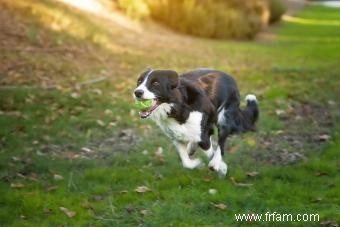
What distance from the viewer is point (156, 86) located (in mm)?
7191

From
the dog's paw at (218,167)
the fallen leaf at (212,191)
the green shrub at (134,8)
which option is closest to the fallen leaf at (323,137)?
the dog's paw at (218,167)

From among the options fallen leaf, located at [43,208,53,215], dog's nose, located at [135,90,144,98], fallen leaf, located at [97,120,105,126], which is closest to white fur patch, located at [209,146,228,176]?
dog's nose, located at [135,90,144,98]

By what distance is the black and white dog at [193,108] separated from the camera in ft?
23.8

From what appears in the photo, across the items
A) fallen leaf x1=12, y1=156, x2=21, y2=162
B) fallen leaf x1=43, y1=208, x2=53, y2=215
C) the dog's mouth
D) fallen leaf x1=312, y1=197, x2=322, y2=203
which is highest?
the dog's mouth

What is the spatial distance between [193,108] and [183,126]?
0.89ft

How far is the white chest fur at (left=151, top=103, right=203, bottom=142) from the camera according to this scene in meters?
7.73

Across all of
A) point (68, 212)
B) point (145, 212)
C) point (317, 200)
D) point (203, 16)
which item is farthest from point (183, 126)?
point (203, 16)

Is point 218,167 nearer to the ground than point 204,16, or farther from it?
farther from it

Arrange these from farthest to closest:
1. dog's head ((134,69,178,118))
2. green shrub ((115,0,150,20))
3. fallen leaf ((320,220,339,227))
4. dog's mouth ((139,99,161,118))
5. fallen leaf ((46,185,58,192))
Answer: green shrub ((115,0,150,20))
fallen leaf ((46,185,58,192))
dog's mouth ((139,99,161,118))
dog's head ((134,69,178,118))
fallen leaf ((320,220,339,227))

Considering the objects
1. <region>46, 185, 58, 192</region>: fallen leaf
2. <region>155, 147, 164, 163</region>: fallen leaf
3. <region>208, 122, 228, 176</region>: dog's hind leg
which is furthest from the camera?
<region>155, 147, 164, 163</region>: fallen leaf

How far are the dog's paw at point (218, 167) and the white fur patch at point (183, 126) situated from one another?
1.64 feet

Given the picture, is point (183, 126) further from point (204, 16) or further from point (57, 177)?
point (204, 16)

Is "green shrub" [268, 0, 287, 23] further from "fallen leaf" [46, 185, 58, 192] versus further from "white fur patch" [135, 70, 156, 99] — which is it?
"white fur patch" [135, 70, 156, 99]

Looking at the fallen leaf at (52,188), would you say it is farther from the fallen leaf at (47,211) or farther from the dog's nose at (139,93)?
the dog's nose at (139,93)
